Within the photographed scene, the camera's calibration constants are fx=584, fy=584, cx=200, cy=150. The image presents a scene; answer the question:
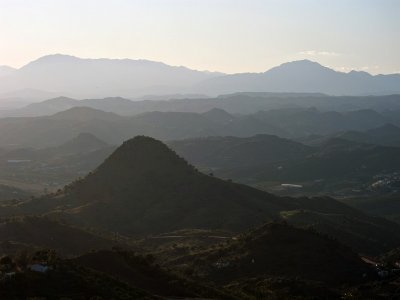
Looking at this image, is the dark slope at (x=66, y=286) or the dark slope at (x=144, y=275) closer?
the dark slope at (x=66, y=286)

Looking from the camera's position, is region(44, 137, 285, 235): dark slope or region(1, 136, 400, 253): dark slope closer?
region(1, 136, 400, 253): dark slope

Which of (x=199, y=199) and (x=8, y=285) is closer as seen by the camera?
(x=8, y=285)

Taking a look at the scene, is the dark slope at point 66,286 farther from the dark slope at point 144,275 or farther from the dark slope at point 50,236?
the dark slope at point 50,236

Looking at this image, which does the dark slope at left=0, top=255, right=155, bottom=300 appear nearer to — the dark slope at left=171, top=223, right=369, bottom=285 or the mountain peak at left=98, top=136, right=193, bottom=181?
the dark slope at left=171, top=223, right=369, bottom=285

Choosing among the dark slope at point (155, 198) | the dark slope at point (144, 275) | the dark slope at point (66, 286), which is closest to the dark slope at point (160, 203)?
the dark slope at point (155, 198)

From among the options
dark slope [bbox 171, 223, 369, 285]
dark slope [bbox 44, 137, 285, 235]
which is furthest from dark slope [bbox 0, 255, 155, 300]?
dark slope [bbox 44, 137, 285, 235]

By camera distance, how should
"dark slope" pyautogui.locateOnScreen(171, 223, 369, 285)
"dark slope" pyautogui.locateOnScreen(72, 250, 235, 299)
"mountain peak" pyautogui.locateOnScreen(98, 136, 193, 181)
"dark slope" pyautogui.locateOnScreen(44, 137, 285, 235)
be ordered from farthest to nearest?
1. "mountain peak" pyautogui.locateOnScreen(98, 136, 193, 181)
2. "dark slope" pyautogui.locateOnScreen(44, 137, 285, 235)
3. "dark slope" pyautogui.locateOnScreen(171, 223, 369, 285)
4. "dark slope" pyautogui.locateOnScreen(72, 250, 235, 299)

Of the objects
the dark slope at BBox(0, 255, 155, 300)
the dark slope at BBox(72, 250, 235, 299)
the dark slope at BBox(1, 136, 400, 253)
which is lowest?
the dark slope at BBox(1, 136, 400, 253)

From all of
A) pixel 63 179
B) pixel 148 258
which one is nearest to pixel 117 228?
pixel 148 258

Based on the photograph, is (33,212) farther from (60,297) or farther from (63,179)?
(63,179)

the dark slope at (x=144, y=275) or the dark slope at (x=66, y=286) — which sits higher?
the dark slope at (x=66, y=286)

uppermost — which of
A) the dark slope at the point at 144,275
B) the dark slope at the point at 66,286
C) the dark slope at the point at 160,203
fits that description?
the dark slope at the point at 66,286
